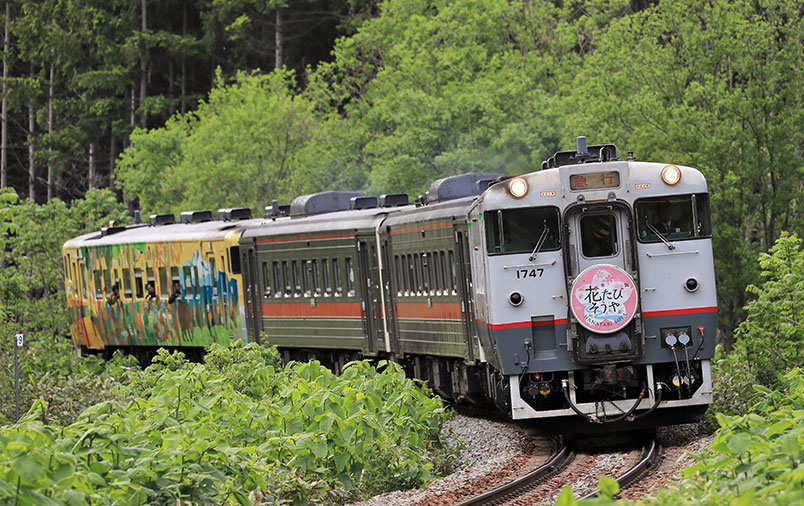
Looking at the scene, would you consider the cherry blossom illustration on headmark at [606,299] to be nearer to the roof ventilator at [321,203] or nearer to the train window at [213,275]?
the roof ventilator at [321,203]

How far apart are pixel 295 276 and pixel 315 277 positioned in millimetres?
777

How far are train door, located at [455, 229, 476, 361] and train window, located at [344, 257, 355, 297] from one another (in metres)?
4.77

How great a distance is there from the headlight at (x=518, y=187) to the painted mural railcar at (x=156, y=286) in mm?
12207

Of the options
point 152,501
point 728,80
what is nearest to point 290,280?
point 728,80

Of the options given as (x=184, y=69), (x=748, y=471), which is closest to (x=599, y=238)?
(x=748, y=471)

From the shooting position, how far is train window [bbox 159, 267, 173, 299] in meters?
29.2

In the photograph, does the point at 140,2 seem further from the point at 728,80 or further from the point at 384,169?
the point at 728,80

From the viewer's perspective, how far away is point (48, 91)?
203 ft

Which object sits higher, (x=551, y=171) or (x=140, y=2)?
(x=140, y=2)

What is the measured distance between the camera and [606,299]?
47.9 ft

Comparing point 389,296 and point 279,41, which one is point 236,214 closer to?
point 389,296

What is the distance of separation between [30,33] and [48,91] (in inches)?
132

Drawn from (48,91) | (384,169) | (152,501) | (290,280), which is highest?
(48,91)

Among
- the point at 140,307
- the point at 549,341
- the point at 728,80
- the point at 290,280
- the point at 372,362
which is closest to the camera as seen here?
the point at 549,341
